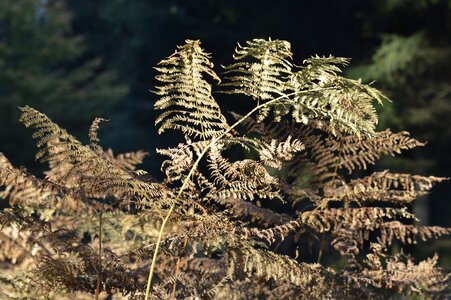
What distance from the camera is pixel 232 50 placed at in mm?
15758

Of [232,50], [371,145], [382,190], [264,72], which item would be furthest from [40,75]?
[264,72]

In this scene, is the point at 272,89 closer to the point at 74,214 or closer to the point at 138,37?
the point at 74,214

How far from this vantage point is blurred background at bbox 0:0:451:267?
12867mm

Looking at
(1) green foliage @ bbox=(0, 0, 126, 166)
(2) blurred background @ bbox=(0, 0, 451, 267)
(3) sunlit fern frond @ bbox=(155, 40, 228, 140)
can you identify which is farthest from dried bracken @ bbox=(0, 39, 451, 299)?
(1) green foliage @ bbox=(0, 0, 126, 166)

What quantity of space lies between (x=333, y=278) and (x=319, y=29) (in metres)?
11.6

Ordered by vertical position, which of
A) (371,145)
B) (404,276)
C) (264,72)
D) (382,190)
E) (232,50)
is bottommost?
(404,276)

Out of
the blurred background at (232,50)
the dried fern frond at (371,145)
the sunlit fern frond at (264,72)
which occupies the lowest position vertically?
the sunlit fern frond at (264,72)

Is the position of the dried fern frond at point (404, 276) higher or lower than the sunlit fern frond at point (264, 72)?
lower

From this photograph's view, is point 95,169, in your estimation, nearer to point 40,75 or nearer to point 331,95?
point 331,95

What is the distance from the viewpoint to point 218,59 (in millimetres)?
15859

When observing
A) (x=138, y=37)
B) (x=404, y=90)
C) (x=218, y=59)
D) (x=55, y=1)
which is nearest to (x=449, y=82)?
(x=404, y=90)

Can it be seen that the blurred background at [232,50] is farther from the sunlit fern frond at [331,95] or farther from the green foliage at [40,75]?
the sunlit fern frond at [331,95]

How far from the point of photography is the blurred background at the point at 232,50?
42.2ft

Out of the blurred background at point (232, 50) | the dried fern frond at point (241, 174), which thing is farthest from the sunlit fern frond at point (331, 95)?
the blurred background at point (232, 50)
